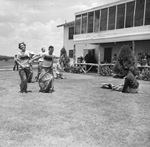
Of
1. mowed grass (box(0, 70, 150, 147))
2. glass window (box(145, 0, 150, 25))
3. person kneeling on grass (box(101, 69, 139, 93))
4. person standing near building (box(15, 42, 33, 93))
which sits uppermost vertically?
glass window (box(145, 0, 150, 25))

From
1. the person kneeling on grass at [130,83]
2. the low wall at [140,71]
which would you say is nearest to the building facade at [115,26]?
the low wall at [140,71]

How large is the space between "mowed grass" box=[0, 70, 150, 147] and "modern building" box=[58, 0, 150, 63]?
9.46m

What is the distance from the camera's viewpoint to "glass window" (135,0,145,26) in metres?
13.6

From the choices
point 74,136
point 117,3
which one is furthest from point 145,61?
point 74,136

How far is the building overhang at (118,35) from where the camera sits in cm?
1360

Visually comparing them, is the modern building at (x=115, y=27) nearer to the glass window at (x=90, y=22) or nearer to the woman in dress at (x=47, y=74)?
the glass window at (x=90, y=22)

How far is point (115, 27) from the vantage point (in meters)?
15.7

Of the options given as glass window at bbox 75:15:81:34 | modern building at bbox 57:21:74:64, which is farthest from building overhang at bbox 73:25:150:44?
modern building at bbox 57:21:74:64

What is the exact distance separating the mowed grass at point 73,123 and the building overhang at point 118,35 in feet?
29.1

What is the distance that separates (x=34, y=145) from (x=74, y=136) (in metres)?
0.78

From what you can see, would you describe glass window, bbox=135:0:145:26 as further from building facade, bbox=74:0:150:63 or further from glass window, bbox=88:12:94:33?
glass window, bbox=88:12:94:33

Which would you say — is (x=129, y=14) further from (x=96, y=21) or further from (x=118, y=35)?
(x=96, y=21)

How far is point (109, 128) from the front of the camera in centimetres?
387

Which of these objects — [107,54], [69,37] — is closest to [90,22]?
[107,54]
